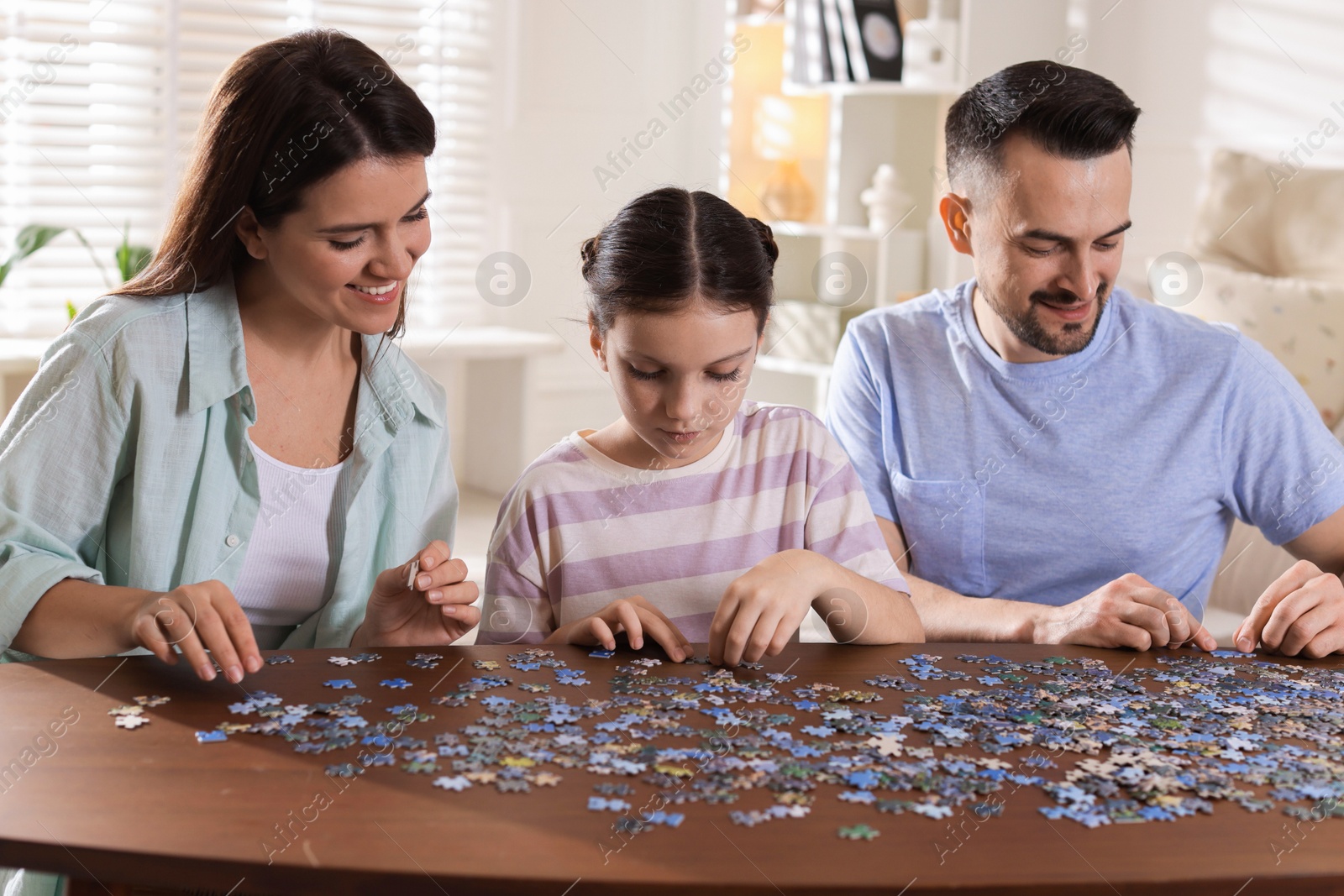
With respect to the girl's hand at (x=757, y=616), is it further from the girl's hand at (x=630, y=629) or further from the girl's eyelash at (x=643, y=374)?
the girl's eyelash at (x=643, y=374)

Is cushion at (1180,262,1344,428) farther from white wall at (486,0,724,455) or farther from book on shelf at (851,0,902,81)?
white wall at (486,0,724,455)

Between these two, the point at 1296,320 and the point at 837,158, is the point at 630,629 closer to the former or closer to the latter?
the point at 1296,320

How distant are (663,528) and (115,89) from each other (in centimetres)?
421

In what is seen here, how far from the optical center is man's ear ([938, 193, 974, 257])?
2.40 meters

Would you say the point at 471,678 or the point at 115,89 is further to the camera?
the point at 115,89

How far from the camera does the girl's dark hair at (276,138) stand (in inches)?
70.9

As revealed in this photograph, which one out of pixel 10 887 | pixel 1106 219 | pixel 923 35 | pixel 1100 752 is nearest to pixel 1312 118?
pixel 923 35

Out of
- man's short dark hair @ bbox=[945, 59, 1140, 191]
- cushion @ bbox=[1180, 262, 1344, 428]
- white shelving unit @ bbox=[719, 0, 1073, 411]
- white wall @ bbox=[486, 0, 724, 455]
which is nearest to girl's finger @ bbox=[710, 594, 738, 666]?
man's short dark hair @ bbox=[945, 59, 1140, 191]

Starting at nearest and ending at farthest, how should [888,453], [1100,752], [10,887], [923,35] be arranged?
[1100,752] → [10,887] → [888,453] → [923,35]

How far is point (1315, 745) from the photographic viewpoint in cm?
140

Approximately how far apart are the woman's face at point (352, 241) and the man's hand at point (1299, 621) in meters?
1.33

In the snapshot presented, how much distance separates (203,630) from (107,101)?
432cm

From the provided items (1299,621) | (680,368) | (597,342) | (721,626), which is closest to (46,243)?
(597,342)

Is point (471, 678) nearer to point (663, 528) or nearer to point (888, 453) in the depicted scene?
point (663, 528)
